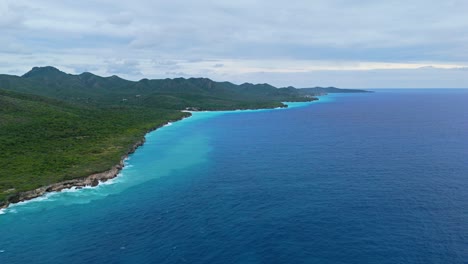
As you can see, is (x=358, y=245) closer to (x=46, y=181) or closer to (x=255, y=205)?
(x=255, y=205)

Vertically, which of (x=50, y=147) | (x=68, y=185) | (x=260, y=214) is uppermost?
(x=50, y=147)

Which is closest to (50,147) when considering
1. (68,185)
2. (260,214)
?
(68,185)

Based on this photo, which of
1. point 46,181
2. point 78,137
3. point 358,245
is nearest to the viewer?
point 358,245

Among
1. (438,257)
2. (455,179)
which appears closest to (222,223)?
(438,257)

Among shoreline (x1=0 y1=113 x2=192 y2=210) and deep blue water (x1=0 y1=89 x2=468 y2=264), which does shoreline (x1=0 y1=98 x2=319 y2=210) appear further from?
deep blue water (x1=0 y1=89 x2=468 y2=264)

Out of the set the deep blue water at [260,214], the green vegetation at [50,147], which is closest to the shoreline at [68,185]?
the green vegetation at [50,147]

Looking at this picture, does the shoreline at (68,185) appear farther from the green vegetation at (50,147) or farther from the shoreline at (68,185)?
the green vegetation at (50,147)

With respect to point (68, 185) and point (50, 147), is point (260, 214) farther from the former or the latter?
point (50, 147)

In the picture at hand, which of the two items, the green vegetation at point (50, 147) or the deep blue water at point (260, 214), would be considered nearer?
the deep blue water at point (260, 214)

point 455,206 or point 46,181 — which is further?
point 46,181
